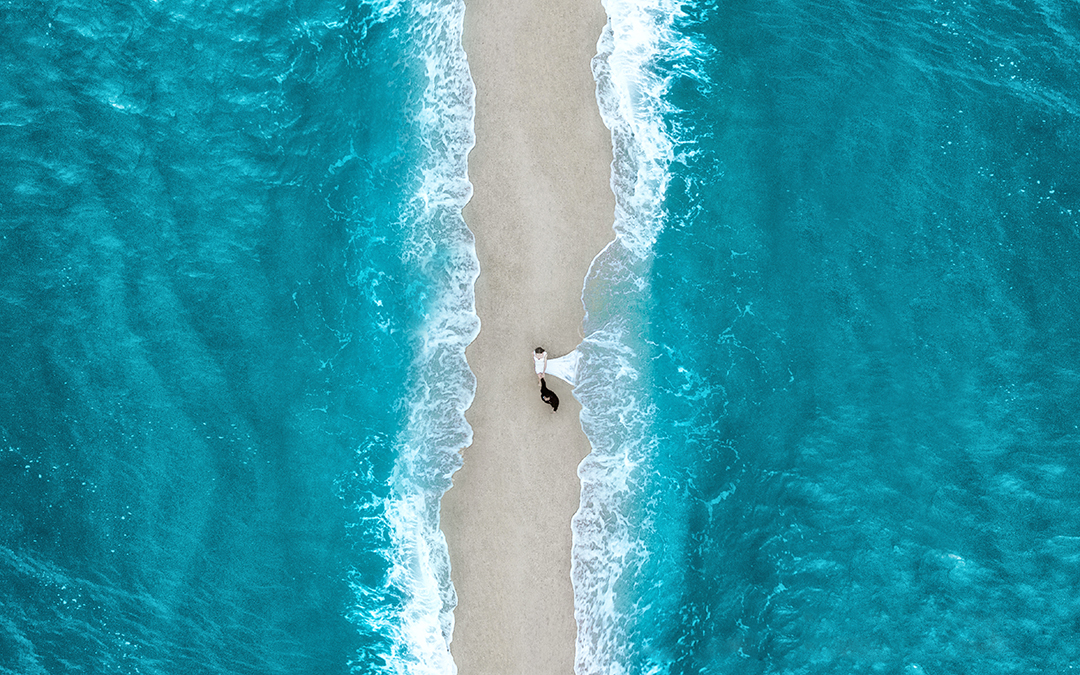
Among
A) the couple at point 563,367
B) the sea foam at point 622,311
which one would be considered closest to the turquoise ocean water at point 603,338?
the sea foam at point 622,311

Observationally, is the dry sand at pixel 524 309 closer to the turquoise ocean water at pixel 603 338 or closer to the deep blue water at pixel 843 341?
the turquoise ocean water at pixel 603 338

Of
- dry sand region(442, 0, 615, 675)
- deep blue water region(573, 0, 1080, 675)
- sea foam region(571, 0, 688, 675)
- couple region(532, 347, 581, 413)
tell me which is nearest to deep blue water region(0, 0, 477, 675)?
dry sand region(442, 0, 615, 675)

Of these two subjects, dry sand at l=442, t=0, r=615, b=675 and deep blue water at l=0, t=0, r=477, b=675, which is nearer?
dry sand at l=442, t=0, r=615, b=675

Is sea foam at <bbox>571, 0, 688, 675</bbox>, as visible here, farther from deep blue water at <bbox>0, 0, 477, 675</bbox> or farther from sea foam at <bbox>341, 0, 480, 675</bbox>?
deep blue water at <bbox>0, 0, 477, 675</bbox>

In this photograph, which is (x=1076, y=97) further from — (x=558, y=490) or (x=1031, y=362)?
(x=558, y=490)
